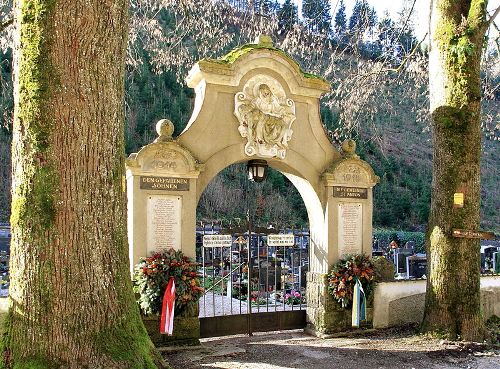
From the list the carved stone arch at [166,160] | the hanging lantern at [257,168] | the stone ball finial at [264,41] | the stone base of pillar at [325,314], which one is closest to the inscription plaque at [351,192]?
the hanging lantern at [257,168]

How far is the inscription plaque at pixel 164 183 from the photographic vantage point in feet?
24.2

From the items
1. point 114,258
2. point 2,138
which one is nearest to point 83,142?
point 114,258

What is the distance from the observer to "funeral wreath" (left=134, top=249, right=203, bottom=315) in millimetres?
7059

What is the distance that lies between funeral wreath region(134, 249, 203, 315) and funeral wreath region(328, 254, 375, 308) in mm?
2391

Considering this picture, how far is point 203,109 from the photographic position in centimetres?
790

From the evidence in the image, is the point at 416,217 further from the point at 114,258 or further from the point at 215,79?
the point at 114,258

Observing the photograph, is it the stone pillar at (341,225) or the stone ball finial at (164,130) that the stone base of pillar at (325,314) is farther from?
the stone ball finial at (164,130)

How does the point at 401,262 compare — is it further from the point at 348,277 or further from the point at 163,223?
the point at 163,223

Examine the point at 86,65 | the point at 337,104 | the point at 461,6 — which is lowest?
the point at 86,65

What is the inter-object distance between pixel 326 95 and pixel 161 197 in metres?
8.49

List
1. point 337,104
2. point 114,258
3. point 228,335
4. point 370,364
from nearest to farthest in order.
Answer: point 114,258 < point 370,364 < point 228,335 < point 337,104

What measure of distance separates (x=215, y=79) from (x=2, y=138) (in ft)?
76.6

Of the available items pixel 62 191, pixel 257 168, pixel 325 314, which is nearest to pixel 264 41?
pixel 257 168

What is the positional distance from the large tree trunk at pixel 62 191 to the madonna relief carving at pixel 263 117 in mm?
3910
